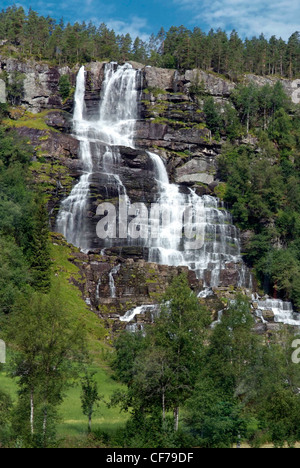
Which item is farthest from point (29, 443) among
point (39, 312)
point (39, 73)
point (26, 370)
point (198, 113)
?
point (39, 73)

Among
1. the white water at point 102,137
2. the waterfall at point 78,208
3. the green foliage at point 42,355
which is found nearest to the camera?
the green foliage at point 42,355

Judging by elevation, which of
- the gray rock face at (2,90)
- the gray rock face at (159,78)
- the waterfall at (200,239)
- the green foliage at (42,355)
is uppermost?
the gray rock face at (159,78)

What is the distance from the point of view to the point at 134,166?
8438cm

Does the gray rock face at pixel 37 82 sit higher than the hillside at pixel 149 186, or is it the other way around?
the gray rock face at pixel 37 82

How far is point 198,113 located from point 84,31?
43014 millimetres

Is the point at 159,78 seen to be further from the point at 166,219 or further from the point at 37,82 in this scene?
the point at 166,219

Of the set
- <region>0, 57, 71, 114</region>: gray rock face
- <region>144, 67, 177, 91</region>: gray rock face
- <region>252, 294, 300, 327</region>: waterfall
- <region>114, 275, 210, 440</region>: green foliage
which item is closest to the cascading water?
<region>252, 294, 300, 327</region>: waterfall

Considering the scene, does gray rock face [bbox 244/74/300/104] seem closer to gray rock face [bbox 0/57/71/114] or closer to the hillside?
the hillside

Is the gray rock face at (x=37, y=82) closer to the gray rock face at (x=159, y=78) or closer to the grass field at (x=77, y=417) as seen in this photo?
the gray rock face at (x=159, y=78)

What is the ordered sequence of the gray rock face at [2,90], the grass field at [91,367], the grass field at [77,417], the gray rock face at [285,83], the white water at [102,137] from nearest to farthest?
the grass field at [77,417], the grass field at [91,367], the white water at [102,137], the gray rock face at [2,90], the gray rock face at [285,83]

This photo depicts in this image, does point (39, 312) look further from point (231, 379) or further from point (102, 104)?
point (102, 104)

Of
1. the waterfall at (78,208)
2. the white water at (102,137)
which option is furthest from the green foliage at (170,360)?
the waterfall at (78,208)

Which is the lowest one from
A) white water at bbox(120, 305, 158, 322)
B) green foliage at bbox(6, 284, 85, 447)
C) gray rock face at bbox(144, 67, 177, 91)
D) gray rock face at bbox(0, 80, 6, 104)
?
green foliage at bbox(6, 284, 85, 447)

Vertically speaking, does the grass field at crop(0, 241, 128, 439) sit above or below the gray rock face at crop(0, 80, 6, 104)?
below
